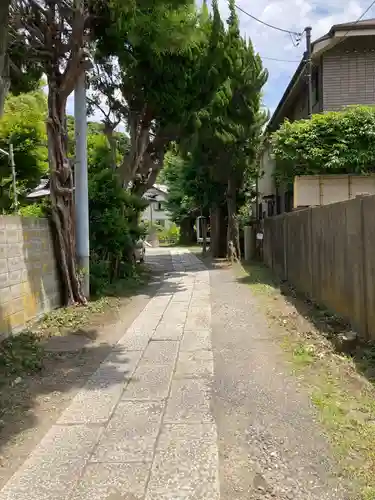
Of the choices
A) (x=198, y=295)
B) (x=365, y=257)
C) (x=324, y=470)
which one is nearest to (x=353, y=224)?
(x=365, y=257)

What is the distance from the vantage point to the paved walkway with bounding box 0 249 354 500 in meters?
3.06

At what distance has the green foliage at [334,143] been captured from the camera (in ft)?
42.4

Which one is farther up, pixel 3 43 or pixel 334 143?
pixel 334 143

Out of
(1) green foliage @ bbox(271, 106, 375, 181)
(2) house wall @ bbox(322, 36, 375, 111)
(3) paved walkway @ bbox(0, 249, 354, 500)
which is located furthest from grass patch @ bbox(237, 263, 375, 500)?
(2) house wall @ bbox(322, 36, 375, 111)

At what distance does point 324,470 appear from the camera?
3.22 m

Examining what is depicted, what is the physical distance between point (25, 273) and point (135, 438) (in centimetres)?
459

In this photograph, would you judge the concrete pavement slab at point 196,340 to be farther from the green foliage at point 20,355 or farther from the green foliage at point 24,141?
the green foliage at point 24,141

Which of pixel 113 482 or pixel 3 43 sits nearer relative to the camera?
pixel 113 482

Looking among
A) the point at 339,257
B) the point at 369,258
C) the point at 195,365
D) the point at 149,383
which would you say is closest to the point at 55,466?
the point at 149,383

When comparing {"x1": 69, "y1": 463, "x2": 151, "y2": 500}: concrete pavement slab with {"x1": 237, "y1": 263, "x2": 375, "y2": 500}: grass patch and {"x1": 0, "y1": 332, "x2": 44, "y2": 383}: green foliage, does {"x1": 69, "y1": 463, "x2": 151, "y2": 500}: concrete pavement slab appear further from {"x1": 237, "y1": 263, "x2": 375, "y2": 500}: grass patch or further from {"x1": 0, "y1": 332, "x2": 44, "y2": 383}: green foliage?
{"x1": 0, "y1": 332, "x2": 44, "y2": 383}: green foliage

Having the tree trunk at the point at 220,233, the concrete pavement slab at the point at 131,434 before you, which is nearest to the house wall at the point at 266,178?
the tree trunk at the point at 220,233

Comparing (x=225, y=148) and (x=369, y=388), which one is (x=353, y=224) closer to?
(x=369, y=388)

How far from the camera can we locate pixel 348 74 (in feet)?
54.2

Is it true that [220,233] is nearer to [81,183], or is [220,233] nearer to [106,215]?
[106,215]
